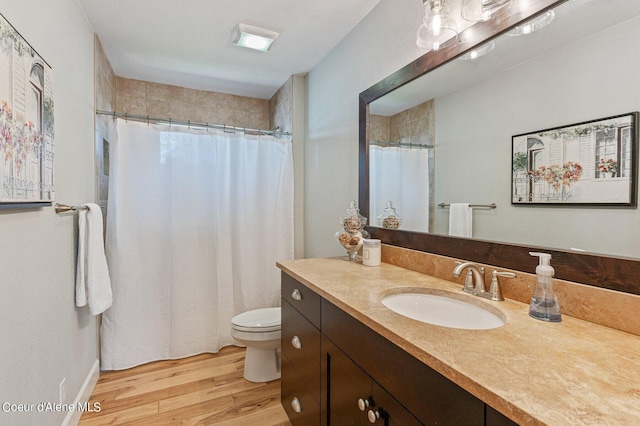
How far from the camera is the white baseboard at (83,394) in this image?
5.09 ft

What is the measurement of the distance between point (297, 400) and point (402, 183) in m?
1.24

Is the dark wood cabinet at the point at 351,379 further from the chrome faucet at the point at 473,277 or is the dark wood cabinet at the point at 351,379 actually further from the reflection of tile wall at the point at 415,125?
the reflection of tile wall at the point at 415,125

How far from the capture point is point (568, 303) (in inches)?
36.2

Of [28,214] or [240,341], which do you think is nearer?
[28,214]

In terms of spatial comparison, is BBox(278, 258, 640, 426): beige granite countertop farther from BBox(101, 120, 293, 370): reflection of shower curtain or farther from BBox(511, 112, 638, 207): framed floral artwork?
BBox(101, 120, 293, 370): reflection of shower curtain

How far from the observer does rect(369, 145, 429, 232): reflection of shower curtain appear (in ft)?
5.04

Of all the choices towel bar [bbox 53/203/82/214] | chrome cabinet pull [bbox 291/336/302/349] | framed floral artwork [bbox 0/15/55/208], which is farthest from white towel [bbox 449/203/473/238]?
towel bar [bbox 53/203/82/214]

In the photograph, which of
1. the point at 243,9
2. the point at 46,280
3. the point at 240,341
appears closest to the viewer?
the point at 46,280

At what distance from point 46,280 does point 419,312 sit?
1541 millimetres

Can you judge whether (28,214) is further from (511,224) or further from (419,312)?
(511,224)

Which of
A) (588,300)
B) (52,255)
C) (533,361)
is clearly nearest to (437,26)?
(588,300)

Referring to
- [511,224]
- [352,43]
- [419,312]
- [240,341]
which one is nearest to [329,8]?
[352,43]

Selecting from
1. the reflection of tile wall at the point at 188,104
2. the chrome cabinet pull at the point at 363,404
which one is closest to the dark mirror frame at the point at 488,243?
the chrome cabinet pull at the point at 363,404

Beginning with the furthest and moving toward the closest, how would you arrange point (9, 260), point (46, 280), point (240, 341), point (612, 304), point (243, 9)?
point (240, 341), point (243, 9), point (46, 280), point (9, 260), point (612, 304)
